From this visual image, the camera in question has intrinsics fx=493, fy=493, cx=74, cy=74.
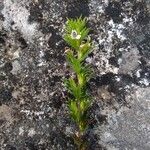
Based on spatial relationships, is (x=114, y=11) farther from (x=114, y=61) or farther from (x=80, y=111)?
(x=80, y=111)

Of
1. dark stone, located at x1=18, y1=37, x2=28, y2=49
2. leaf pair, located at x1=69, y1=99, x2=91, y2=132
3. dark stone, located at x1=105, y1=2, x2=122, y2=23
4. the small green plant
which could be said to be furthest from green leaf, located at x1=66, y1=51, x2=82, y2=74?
dark stone, located at x1=105, y1=2, x2=122, y2=23

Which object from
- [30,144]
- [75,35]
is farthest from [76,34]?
[30,144]

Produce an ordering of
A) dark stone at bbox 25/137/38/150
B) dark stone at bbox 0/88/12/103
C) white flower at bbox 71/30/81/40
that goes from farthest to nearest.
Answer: dark stone at bbox 0/88/12/103, dark stone at bbox 25/137/38/150, white flower at bbox 71/30/81/40

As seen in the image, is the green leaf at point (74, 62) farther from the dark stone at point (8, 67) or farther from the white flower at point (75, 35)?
the dark stone at point (8, 67)

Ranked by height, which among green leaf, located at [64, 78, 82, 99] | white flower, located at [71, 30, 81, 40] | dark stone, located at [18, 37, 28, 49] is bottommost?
green leaf, located at [64, 78, 82, 99]

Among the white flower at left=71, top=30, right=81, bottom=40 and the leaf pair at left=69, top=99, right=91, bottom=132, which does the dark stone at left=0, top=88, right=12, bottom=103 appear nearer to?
the leaf pair at left=69, top=99, right=91, bottom=132
